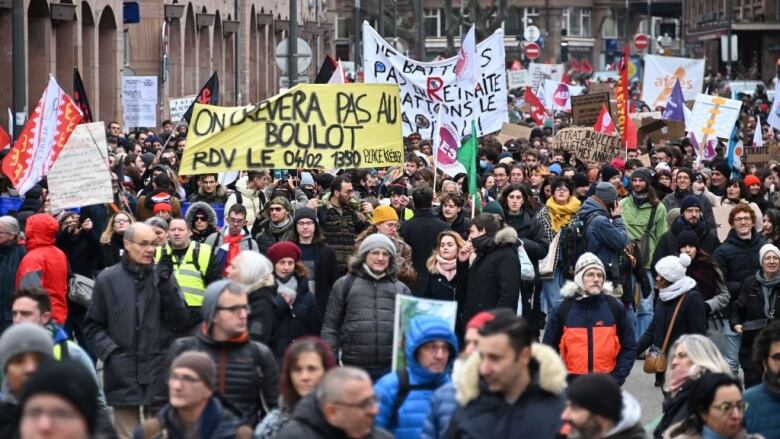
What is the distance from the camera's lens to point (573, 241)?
14.5m

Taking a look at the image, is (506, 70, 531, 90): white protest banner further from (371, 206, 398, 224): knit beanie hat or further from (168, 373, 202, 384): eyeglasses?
(168, 373, 202, 384): eyeglasses

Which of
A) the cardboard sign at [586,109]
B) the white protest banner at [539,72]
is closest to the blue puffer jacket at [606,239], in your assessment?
the cardboard sign at [586,109]

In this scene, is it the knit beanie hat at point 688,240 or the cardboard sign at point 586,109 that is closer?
the knit beanie hat at point 688,240

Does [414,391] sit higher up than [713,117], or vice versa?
[713,117]

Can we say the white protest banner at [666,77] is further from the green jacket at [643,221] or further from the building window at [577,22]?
the building window at [577,22]

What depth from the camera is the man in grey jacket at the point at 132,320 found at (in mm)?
9359

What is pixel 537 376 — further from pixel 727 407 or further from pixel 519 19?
pixel 519 19

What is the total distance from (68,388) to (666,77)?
3200 cm

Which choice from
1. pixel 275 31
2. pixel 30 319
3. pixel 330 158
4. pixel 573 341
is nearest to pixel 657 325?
pixel 573 341

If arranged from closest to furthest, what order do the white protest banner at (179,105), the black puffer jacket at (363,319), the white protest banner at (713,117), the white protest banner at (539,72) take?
1. the black puffer jacket at (363,319)
2. the white protest banner at (713,117)
3. the white protest banner at (179,105)
4. the white protest banner at (539,72)

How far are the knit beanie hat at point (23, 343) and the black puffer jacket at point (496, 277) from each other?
4845mm

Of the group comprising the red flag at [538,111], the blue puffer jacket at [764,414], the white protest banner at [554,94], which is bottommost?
the blue puffer jacket at [764,414]

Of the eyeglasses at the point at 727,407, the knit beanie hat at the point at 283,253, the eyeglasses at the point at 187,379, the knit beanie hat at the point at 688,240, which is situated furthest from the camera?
the knit beanie hat at the point at 688,240

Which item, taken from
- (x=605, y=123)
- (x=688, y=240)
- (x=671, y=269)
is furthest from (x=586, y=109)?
(x=671, y=269)
